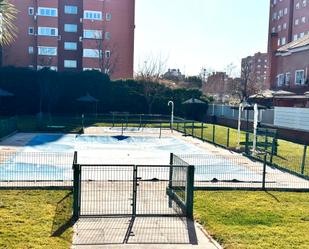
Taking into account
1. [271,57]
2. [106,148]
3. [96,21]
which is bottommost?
[106,148]

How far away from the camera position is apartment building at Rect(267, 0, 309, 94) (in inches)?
1533

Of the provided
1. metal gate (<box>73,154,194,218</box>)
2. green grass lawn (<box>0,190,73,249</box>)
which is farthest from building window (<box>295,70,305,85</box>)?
green grass lawn (<box>0,190,73,249</box>)

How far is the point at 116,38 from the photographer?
6128 cm

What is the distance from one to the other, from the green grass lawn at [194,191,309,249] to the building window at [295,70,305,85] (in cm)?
2997

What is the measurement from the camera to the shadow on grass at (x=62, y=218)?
7173 millimetres

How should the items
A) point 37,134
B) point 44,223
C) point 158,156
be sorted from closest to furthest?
point 44,223
point 158,156
point 37,134

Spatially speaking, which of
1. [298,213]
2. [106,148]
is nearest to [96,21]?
[106,148]

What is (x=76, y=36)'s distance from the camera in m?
61.0

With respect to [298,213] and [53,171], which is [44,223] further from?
[53,171]

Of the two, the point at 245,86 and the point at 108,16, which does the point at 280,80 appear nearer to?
the point at 245,86

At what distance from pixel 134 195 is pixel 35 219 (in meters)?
1.88

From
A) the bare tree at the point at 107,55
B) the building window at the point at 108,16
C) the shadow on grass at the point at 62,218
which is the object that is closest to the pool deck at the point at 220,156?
the shadow on grass at the point at 62,218

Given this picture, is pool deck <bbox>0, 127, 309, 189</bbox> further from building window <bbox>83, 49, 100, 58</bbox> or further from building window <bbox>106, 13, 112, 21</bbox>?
building window <bbox>106, 13, 112, 21</bbox>

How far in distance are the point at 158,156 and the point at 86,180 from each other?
7.73 metres
